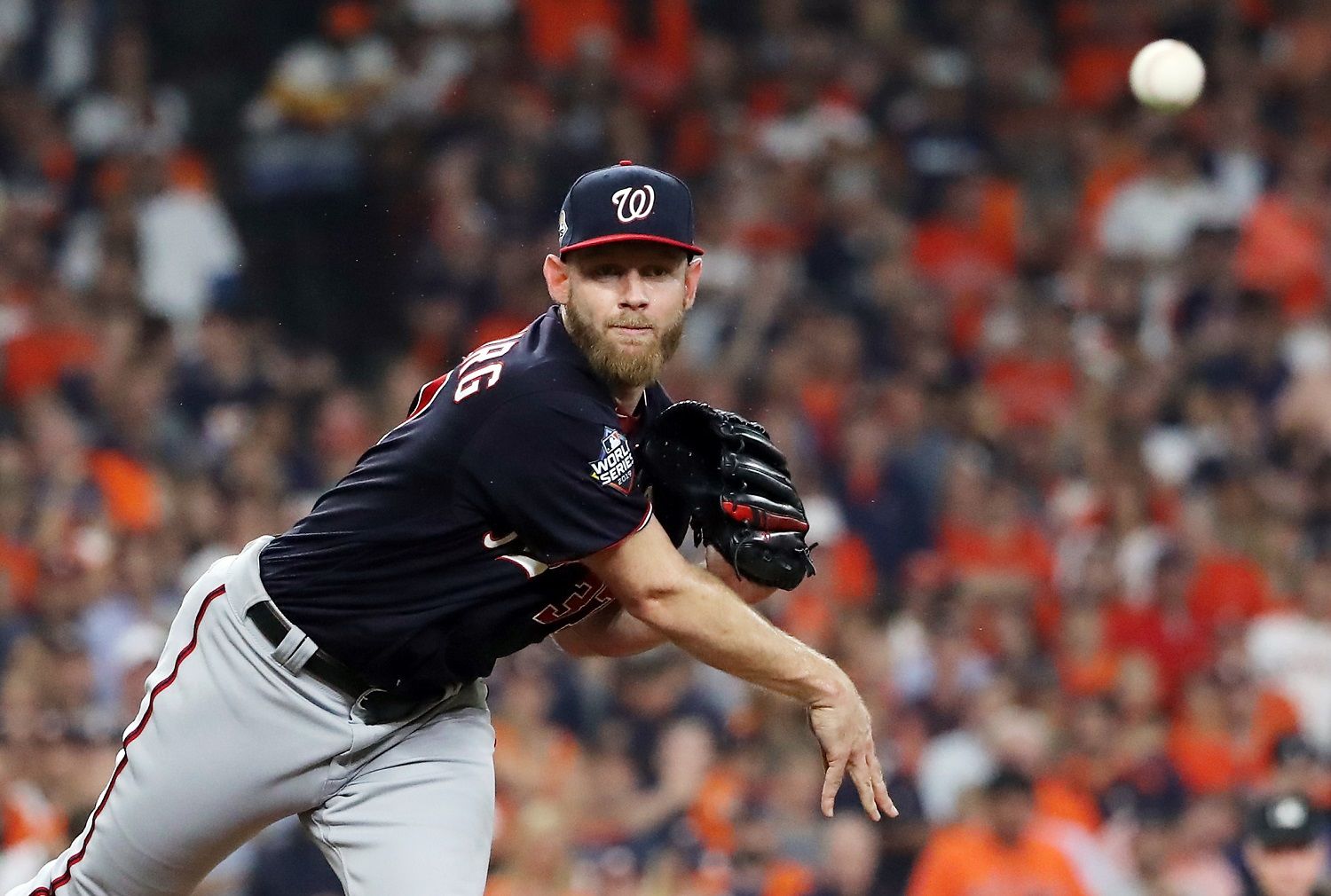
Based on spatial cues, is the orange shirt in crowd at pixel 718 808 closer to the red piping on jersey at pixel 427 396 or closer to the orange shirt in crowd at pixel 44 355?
the red piping on jersey at pixel 427 396

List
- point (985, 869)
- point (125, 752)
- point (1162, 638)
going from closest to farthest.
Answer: point (125, 752), point (985, 869), point (1162, 638)

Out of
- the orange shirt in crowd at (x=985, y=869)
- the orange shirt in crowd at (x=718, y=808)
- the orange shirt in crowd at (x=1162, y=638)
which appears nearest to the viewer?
the orange shirt in crowd at (x=985, y=869)

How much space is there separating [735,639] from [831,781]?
1.05 ft

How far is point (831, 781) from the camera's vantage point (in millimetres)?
3447

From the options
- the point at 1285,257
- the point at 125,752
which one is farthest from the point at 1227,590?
the point at 125,752

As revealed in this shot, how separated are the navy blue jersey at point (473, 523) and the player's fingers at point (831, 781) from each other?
23.1 inches

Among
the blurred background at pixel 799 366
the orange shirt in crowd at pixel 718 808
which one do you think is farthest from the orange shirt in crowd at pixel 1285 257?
the orange shirt in crowd at pixel 718 808

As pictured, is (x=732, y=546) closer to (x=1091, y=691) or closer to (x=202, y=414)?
(x=1091, y=691)

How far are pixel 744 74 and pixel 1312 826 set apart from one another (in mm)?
7713

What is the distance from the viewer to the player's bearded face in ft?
11.8

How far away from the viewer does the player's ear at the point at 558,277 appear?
3678mm

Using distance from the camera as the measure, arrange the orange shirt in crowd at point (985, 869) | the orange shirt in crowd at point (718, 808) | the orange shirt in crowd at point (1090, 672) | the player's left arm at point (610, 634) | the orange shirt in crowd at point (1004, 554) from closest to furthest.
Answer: the player's left arm at point (610, 634), the orange shirt in crowd at point (985, 869), the orange shirt in crowd at point (718, 808), the orange shirt in crowd at point (1090, 672), the orange shirt in crowd at point (1004, 554)

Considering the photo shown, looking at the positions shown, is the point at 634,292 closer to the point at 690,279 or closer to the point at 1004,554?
the point at 690,279

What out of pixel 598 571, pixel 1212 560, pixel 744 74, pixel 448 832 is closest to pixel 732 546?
pixel 598 571
